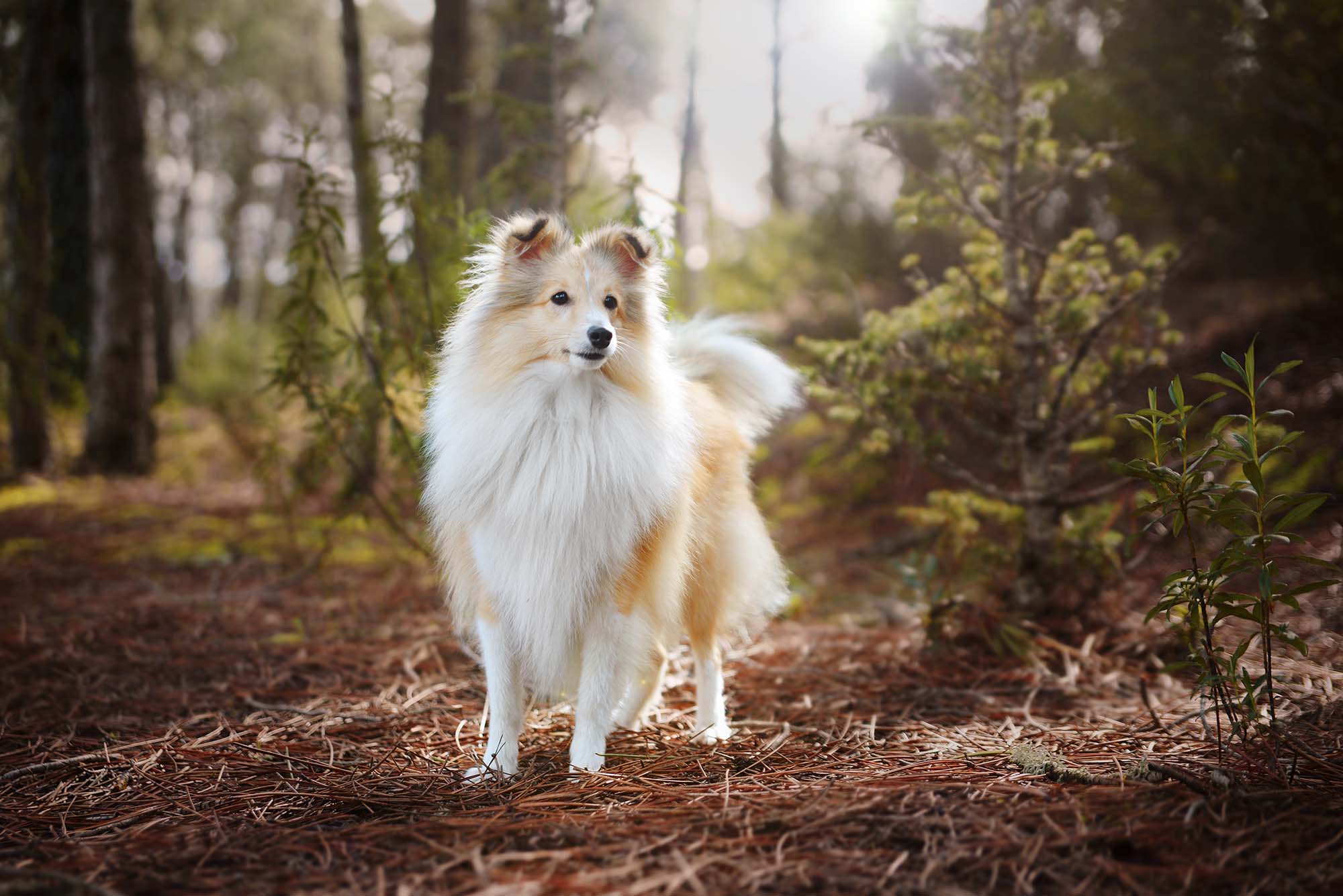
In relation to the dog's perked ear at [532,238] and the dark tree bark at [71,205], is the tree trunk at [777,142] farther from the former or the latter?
the dog's perked ear at [532,238]

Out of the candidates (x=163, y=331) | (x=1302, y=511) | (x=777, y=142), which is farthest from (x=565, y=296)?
(x=777, y=142)

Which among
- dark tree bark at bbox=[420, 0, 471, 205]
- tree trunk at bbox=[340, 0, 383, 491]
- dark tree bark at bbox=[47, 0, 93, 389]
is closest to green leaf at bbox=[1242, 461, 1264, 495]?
tree trunk at bbox=[340, 0, 383, 491]

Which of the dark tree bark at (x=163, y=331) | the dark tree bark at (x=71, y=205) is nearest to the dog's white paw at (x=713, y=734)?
the dark tree bark at (x=71, y=205)

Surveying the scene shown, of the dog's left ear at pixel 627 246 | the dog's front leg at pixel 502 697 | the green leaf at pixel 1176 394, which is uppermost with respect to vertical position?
the dog's left ear at pixel 627 246

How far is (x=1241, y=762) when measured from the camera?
2.34 meters

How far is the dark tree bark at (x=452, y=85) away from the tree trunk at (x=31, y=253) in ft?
11.6

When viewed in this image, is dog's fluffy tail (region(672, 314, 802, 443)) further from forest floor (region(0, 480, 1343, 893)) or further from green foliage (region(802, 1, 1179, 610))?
forest floor (region(0, 480, 1343, 893))

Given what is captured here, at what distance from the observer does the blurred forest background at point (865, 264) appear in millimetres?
3896

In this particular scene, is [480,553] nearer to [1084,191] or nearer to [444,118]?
[444,118]

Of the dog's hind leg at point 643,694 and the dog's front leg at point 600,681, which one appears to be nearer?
the dog's front leg at point 600,681

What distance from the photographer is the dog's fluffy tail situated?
3.62 meters

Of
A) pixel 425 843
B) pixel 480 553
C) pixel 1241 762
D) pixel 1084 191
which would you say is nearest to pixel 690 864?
pixel 425 843

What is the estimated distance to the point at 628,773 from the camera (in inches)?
102

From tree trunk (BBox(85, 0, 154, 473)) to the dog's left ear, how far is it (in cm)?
746
